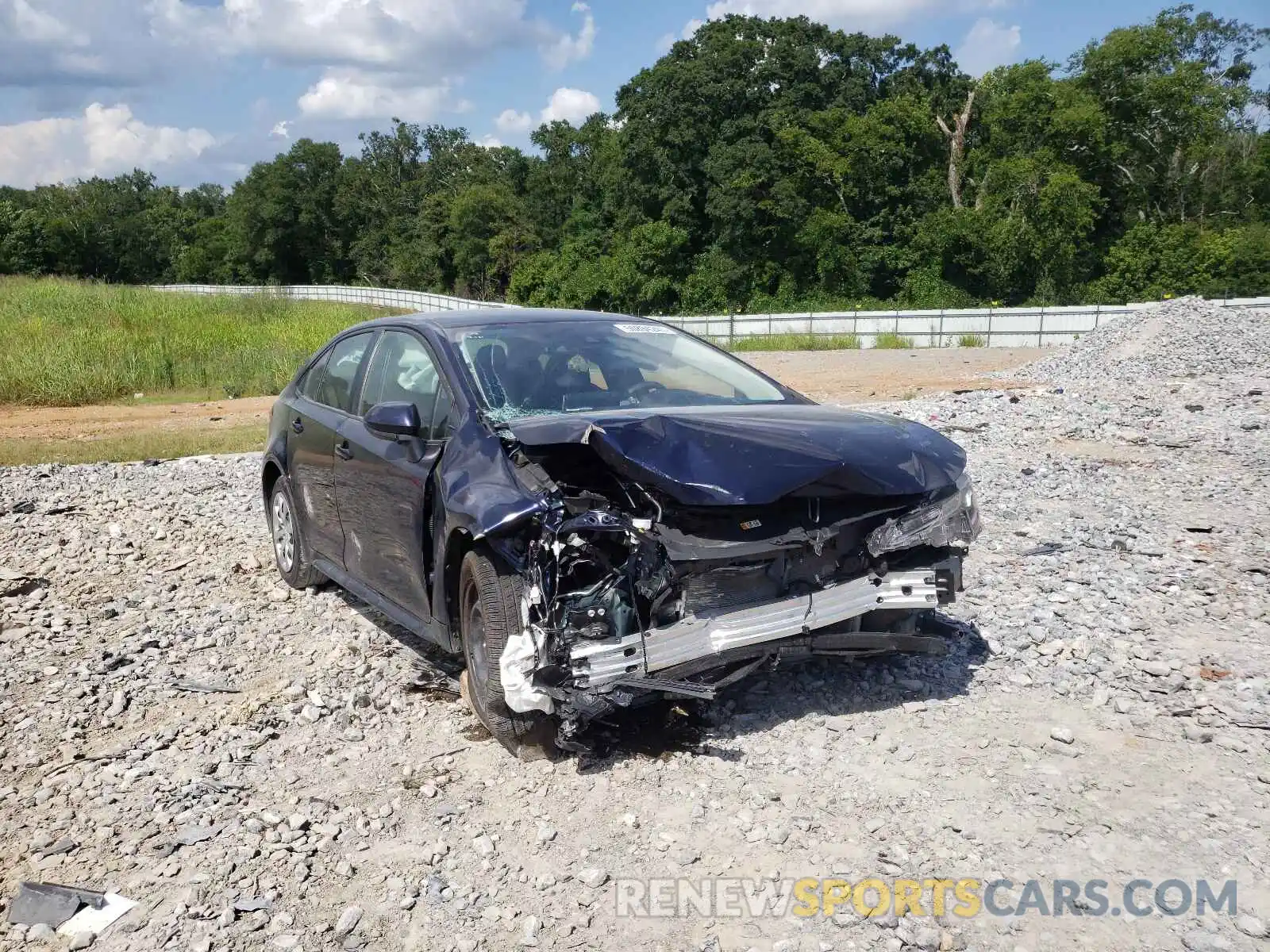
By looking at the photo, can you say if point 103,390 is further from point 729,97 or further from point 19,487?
point 729,97

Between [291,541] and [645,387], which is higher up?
[645,387]

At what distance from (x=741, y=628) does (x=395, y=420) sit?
182 cm

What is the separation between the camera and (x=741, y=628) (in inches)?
164

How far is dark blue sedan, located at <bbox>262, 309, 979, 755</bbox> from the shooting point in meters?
4.07

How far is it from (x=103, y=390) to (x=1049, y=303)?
41.1 meters

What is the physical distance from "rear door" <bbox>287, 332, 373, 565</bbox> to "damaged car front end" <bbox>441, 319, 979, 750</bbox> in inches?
Result: 68.5

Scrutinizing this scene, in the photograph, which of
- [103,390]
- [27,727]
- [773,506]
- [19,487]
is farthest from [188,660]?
[103,390]

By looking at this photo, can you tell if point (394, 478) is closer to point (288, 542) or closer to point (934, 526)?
point (288, 542)

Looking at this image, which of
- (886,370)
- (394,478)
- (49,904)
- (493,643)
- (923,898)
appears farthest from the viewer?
(886,370)

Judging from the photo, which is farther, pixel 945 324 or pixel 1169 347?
pixel 945 324

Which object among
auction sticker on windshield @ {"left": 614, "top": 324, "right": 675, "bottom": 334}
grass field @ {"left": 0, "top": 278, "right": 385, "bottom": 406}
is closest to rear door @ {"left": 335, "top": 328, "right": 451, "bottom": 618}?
auction sticker on windshield @ {"left": 614, "top": 324, "right": 675, "bottom": 334}

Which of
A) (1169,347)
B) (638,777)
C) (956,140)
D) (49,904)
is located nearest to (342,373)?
(638,777)

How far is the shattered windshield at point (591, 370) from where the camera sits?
4.98 meters

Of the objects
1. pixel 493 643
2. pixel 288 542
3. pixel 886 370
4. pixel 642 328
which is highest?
pixel 642 328
